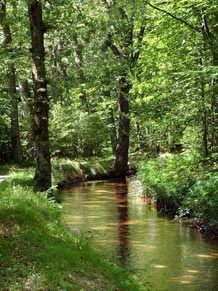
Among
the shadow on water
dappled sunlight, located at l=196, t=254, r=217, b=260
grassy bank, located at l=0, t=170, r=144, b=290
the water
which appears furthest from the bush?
grassy bank, located at l=0, t=170, r=144, b=290

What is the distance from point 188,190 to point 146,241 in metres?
2.99

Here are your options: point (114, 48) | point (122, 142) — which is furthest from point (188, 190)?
point (114, 48)

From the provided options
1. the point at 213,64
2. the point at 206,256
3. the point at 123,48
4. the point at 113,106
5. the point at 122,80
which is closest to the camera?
the point at 206,256

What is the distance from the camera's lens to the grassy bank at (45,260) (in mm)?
6301

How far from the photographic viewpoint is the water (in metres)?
9.02

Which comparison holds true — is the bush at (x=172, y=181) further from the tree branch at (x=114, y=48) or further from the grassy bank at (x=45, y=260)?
the tree branch at (x=114, y=48)

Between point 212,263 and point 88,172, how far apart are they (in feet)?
54.6

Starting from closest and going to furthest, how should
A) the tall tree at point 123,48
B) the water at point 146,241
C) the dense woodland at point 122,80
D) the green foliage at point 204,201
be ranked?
the water at point 146,241 → the green foliage at point 204,201 → the dense woodland at point 122,80 → the tall tree at point 123,48

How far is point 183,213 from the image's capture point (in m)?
13.8

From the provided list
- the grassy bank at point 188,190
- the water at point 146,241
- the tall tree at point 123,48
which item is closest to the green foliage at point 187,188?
the grassy bank at point 188,190

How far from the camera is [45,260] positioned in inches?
279

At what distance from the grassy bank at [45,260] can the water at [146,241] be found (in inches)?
46.5

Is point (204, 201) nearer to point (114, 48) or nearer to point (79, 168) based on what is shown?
point (79, 168)

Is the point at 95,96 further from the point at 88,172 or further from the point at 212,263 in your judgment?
the point at 212,263
